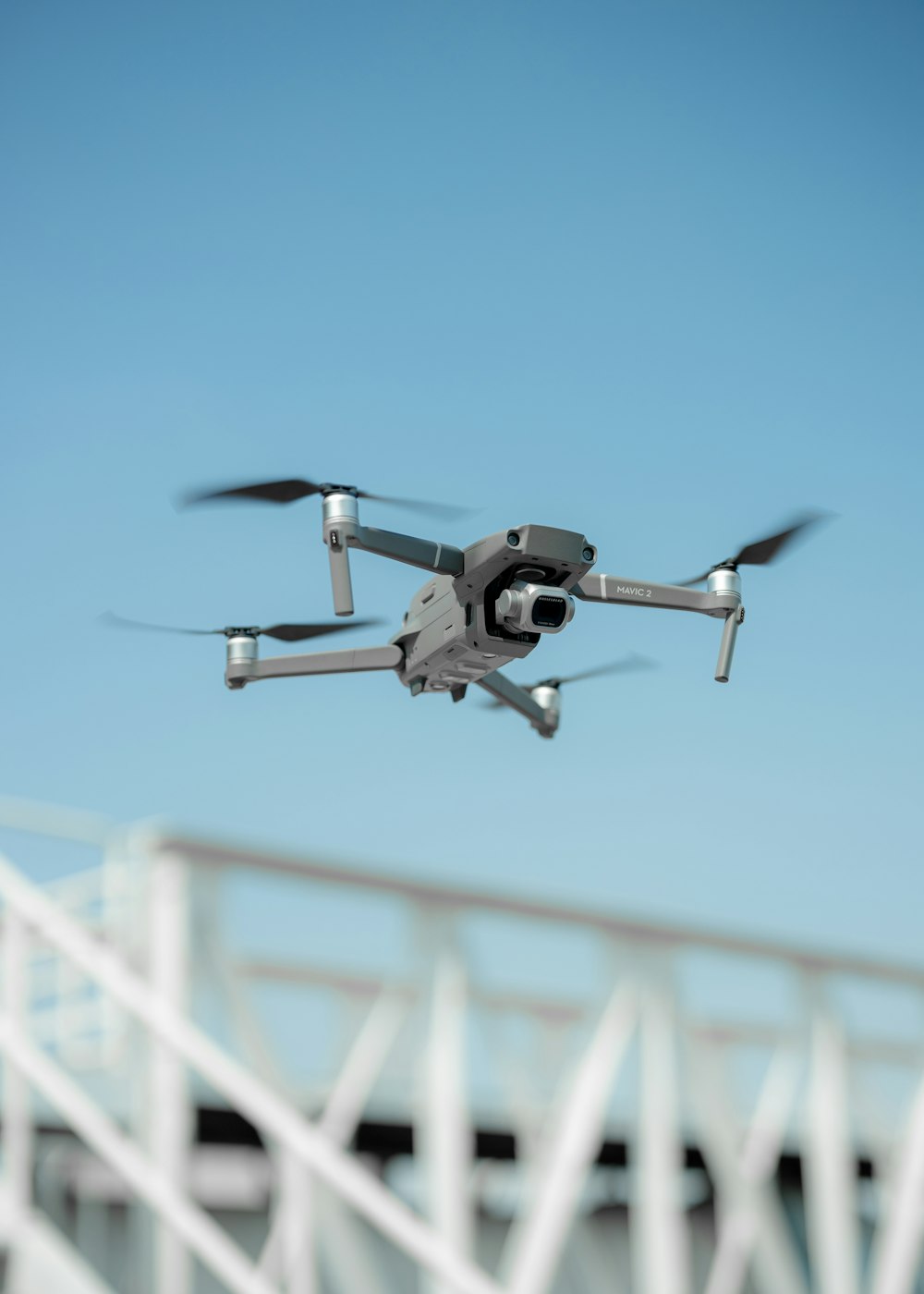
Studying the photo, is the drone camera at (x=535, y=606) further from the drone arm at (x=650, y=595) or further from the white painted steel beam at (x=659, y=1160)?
the white painted steel beam at (x=659, y=1160)

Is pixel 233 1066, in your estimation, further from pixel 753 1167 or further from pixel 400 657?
pixel 753 1167

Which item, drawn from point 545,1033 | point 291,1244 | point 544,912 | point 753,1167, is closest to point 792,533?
point 544,912

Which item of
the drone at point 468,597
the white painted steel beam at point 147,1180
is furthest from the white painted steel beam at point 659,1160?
the drone at point 468,597

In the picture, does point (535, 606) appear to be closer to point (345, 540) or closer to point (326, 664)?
point (345, 540)

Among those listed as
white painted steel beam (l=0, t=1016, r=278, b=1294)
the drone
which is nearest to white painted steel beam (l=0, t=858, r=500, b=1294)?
white painted steel beam (l=0, t=1016, r=278, b=1294)

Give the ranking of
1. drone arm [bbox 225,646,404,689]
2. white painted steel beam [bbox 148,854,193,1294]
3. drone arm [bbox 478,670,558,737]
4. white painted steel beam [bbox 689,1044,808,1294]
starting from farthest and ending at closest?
1. white painted steel beam [bbox 689,1044,808,1294]
2. white painted steel beam [bbox 148,854,193,1294]
3. drone arm [bbox 478,670,558,737]
4. drone arm [bbox 225,646,404,689]

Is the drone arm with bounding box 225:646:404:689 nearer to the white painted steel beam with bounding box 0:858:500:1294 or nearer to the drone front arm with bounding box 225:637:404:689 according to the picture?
the drone front arm with bounding box 225:637:404:689

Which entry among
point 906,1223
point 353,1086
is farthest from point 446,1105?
point 906,1223
